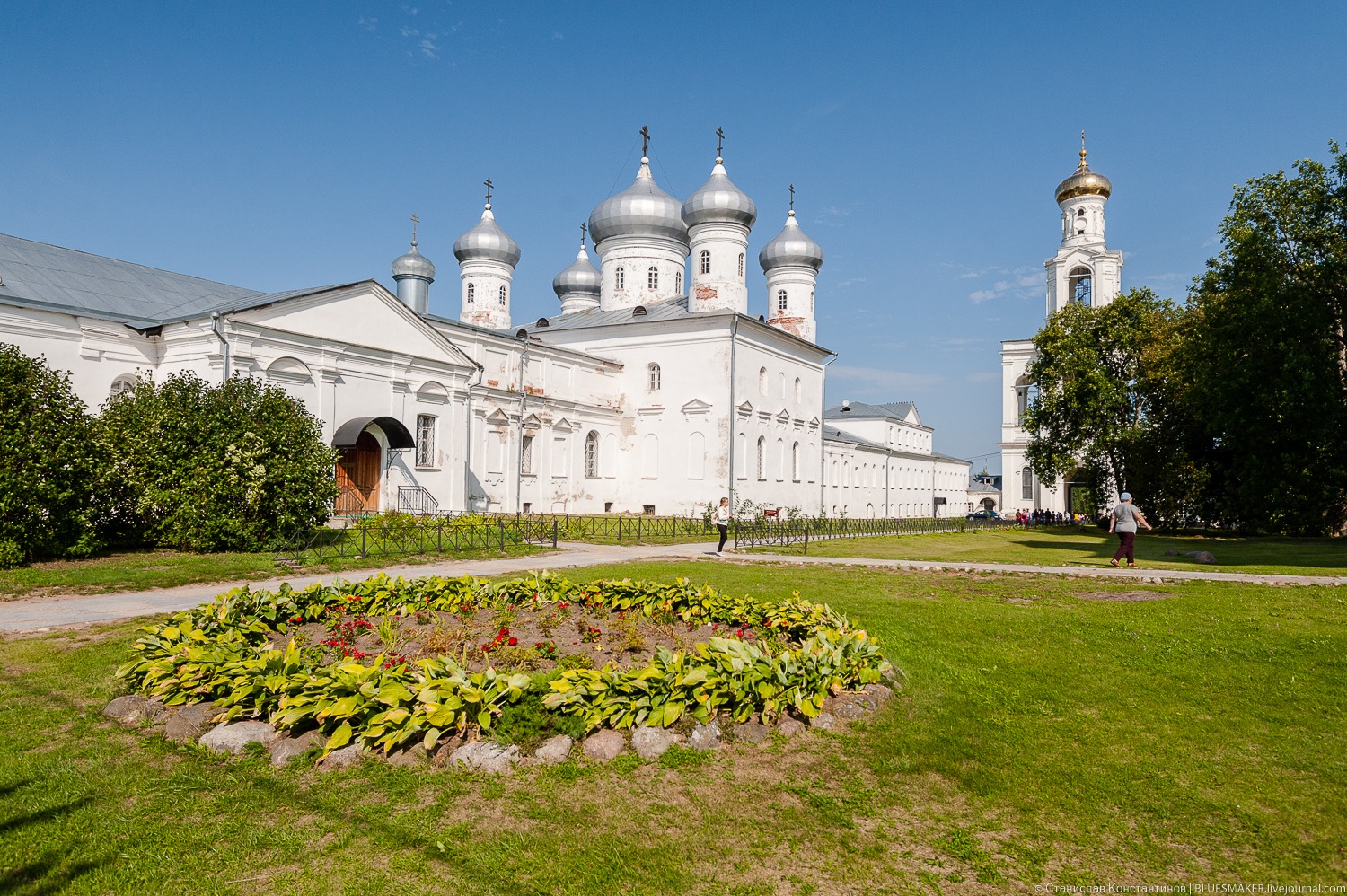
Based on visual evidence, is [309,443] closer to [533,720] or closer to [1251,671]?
[533,720]

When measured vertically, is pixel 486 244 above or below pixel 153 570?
above

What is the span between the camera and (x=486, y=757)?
4582 mm

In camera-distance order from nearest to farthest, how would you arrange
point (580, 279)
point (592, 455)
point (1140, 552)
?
1. point (1140, 552)
2. point (592, 455)
3. point (580, 279)

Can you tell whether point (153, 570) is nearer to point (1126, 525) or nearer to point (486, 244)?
point (1126, 525)

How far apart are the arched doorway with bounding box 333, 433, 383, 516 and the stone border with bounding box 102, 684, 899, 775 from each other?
20666 millimetres

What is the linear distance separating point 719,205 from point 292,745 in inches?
1428

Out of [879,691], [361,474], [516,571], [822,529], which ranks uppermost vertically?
[361,474]

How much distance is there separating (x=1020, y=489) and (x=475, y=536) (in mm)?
49189

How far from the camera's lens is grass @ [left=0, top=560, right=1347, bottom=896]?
350 centimetres

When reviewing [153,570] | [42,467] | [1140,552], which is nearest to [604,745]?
[153,570]

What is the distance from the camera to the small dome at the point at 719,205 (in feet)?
126

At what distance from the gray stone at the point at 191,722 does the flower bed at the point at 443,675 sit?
0.28 feet

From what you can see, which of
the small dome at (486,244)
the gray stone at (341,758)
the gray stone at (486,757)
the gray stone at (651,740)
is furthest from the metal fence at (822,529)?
the small dome at (486,244)

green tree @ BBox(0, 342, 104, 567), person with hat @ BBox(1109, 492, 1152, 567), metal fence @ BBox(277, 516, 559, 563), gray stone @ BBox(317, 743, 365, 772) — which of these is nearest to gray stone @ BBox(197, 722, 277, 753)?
gray stone @ BBox(317, 743, 365, 772)
